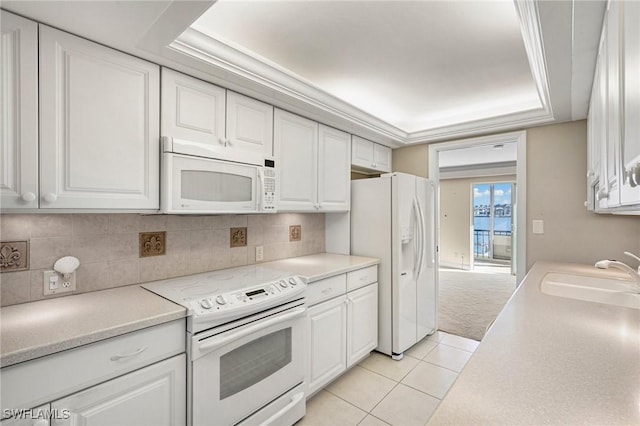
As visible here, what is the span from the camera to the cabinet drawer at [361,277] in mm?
2477

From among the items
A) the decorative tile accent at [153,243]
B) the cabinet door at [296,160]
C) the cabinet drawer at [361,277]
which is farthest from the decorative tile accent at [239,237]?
the cabinet drawer at [361,277]

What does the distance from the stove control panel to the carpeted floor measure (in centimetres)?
243

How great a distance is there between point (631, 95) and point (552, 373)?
0.72 m

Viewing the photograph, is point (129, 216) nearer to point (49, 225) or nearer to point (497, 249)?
point (49, 225)

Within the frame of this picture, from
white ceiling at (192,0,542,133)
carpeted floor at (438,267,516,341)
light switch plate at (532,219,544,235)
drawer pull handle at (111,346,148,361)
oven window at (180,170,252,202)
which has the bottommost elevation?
carpeted floor at (438,267,516,341)

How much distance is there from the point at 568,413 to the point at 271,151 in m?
2.04

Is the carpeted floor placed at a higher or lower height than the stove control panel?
lower

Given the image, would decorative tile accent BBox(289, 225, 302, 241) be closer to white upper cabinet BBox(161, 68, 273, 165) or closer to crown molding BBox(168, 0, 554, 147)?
white upper cabinet BBox(161, 68, 273, 165)

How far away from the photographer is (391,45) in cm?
194

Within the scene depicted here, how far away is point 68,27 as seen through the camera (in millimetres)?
1333

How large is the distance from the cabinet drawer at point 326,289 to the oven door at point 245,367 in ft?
0.60

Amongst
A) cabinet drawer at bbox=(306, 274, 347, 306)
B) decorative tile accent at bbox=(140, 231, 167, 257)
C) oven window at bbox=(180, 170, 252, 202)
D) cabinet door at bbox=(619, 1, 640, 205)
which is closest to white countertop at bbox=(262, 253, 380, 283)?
cabinet drawer at bbox=(306, 274, 347, 306)

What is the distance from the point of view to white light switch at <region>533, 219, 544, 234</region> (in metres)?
2.87

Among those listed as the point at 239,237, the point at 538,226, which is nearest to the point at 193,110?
the point at 239,237
